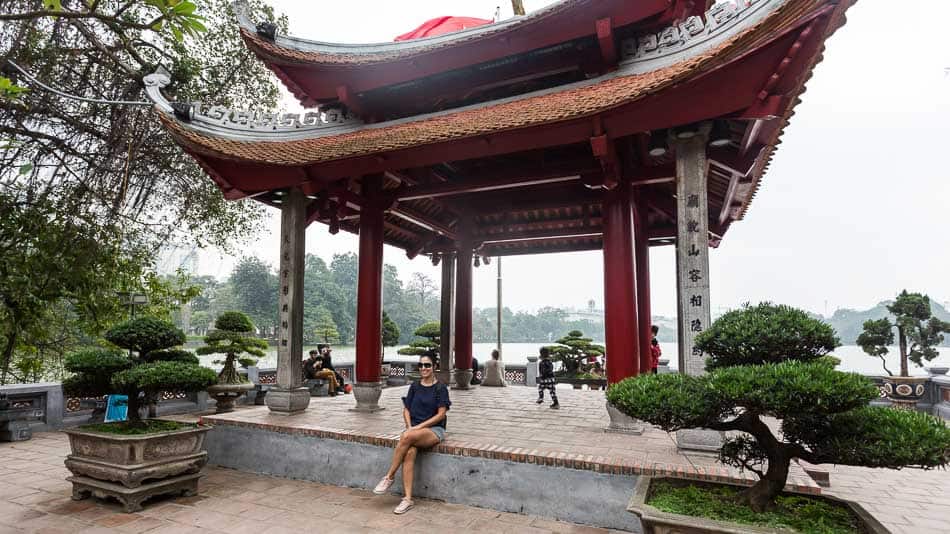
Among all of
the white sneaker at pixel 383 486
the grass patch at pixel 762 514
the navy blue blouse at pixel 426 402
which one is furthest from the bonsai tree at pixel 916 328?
the white sneaker at pixel 383 486

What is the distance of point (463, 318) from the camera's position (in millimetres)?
11094

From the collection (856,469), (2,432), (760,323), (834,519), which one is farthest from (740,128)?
(2,432)

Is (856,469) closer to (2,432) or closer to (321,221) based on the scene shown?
(321,221)

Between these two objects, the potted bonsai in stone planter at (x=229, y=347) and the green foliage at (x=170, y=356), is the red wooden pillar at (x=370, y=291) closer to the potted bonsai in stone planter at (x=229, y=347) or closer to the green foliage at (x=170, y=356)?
the green foliage at (x=170, y=356)

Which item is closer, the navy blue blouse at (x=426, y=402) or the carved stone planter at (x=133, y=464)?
the carved stone planter at (x=133, y=464)

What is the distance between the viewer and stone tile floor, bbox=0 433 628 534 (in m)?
4.62

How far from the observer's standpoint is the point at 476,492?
17.2ft

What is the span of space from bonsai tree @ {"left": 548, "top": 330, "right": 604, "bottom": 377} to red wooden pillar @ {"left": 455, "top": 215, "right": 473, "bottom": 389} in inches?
156

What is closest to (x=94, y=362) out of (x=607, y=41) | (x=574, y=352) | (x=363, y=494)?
(x=363, y=494)

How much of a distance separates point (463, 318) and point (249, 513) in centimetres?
651

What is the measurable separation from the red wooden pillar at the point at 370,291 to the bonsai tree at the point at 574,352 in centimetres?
743

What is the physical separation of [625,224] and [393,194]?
11.9 ft

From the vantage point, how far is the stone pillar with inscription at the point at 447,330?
11164mm

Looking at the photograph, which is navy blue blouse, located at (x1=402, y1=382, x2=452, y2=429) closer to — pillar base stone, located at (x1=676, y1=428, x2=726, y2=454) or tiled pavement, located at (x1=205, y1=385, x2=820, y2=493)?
tiled pavement, located at (x1=205, y1=385, x2=820, y2=493)
